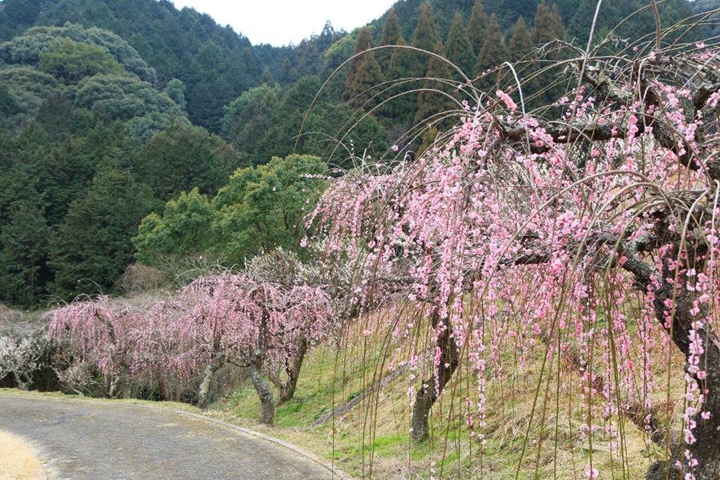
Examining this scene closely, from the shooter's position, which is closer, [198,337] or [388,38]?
[198,337]

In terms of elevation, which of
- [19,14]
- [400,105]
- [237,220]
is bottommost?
[237,220]

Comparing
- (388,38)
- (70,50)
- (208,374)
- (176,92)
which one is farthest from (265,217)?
(70,50)

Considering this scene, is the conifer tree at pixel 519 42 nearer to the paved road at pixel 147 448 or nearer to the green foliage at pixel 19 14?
the paved road at pixel 147 448

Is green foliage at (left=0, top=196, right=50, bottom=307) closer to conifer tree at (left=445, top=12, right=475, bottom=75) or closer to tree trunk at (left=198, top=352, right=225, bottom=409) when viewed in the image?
tree trunk at (left=198, top=352, right=225, bottom=409)

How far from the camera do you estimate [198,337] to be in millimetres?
10953

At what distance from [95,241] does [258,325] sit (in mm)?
16141

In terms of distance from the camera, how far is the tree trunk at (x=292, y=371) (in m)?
11.2

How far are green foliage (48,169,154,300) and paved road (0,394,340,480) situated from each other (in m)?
12.6

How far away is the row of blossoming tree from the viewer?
31.8 ft

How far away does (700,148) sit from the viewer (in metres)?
2.70

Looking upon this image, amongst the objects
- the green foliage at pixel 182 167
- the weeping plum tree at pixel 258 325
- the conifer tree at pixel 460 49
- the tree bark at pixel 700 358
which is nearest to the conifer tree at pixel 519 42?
the conifer tree at pixel 460 49

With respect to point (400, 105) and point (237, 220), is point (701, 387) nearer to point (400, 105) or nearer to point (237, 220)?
point (237, 220)

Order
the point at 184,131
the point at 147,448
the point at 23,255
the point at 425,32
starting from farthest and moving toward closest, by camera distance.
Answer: the point at 425,32 → the point at 184,131 → the point at 23,255 → the point at 147,448

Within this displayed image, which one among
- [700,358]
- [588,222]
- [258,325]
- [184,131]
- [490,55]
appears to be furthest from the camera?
[184,131]
